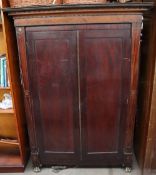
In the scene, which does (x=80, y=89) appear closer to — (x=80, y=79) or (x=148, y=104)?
(x=80, y=79)

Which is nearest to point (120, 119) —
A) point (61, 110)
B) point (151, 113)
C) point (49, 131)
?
point (151, 113)

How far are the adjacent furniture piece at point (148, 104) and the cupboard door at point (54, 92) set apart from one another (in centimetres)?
60

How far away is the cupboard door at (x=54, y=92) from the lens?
1695 mm

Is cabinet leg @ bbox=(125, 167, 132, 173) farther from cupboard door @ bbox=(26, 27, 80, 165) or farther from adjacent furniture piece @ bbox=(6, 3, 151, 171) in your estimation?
cupboard door @ bbox=(26, 27, 80, 165)

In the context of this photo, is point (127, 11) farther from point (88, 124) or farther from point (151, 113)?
point (88, 124)

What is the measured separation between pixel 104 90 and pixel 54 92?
1.41 ft

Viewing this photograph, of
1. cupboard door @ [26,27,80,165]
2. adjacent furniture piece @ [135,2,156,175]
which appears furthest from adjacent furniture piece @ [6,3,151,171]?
adjacent furniture piece @ [135,2,156,175]

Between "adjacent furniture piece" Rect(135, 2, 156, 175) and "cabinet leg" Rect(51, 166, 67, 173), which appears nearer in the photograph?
"adjacent furniture piece" Rect(135, 2, 156, 175)

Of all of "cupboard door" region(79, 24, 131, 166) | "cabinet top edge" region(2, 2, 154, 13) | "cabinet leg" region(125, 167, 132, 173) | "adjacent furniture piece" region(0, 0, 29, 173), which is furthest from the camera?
"cabinet leg" region(125, 167, 132, 173)

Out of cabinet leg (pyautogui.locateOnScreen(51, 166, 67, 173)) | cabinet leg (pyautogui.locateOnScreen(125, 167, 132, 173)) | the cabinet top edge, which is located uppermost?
the cabinet top edge

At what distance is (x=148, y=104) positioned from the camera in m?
1.78

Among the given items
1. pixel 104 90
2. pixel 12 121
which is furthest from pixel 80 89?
pixel 12 121

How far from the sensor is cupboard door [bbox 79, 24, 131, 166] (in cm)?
166

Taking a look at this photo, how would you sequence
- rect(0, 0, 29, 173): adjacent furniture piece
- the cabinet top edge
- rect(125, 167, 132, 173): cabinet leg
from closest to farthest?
the cabinet top edge
rect(0, 0, 29, 173): adjacent furniture piece
rect(125, 167, 132, 173): cabinet leg
